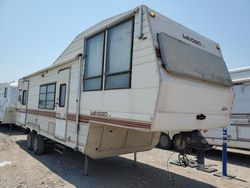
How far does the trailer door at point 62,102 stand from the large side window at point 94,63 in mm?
1141

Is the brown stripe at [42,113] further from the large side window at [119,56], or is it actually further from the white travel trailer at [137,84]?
the large side window at [119,56]

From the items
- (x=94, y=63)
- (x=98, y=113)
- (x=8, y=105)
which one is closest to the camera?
(x=98, y=113)

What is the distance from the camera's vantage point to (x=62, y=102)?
7055mm

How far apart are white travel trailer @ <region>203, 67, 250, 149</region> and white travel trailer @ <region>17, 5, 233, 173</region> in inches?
122

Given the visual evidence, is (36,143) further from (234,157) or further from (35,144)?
(234,157)

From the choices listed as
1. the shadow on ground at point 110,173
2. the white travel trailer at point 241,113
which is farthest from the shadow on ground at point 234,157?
the shadow on ground at point 110,173

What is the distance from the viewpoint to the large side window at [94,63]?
528 centimetres

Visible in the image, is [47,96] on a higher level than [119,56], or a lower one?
lower

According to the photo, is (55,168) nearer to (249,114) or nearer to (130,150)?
(130,150)

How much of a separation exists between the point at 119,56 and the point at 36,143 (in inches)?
225

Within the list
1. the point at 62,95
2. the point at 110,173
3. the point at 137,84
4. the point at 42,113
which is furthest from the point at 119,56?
the point at 42,113

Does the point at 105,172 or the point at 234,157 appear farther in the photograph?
the point at 234,157

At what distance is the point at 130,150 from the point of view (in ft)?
21.0

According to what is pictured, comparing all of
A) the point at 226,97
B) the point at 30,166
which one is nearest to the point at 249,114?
the point at 226,97
